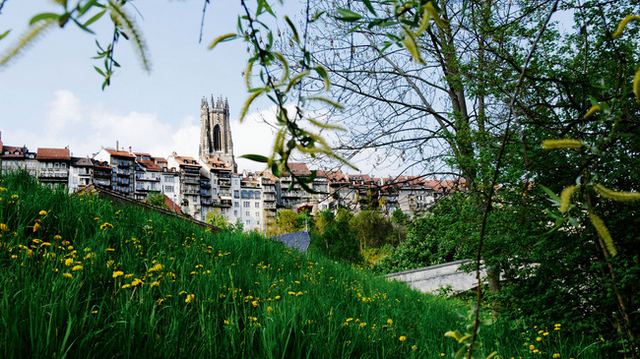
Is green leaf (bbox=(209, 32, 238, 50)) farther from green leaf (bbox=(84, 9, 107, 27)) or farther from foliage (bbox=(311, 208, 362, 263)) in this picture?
foliage (bbox=(311, 208, 362, 263))

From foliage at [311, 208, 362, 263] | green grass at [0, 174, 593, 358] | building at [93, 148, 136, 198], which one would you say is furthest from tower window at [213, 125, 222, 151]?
green grass at [0, 174, 593, 358]

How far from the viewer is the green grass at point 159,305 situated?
248 cm

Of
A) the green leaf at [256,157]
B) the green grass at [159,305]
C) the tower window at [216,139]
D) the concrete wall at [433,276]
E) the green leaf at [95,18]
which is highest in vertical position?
the tower window at [216,139]

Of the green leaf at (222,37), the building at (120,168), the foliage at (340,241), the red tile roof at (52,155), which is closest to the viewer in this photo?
the green leaf at (222,37)

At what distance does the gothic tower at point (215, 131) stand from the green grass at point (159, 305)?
390ft

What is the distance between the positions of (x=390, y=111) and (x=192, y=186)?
90513 mm

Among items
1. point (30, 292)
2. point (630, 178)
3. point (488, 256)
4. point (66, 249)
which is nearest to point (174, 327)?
point (30, 292)

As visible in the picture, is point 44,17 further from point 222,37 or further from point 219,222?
point 219,222

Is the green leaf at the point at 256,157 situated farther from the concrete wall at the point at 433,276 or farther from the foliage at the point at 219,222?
the concrete wall at the point at 433,276

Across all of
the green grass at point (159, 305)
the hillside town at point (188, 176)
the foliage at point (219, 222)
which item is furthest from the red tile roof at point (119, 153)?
the green grass at point (159, 305)

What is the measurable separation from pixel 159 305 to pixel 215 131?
124536 millimetres

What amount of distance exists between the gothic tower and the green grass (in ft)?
390

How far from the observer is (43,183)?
6.55 m

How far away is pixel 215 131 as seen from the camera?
12462 centimetres
